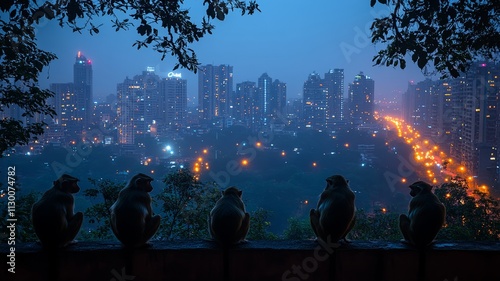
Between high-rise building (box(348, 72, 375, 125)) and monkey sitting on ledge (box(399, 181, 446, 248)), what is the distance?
299ft

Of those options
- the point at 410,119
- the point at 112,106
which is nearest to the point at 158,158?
the point at 112,106

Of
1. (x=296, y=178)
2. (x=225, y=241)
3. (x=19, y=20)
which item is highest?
(x=19, y=20)

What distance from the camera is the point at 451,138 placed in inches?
2088

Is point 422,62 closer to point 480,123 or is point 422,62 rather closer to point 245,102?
point 480,123

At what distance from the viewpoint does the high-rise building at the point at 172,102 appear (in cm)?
7212

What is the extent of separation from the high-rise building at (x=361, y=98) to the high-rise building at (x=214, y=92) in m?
31.1

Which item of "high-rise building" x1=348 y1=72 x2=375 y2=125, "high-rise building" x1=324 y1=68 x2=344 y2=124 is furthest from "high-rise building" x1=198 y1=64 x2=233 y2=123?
"high-rise building" x1=348 y1=72 x2=375 y2=125

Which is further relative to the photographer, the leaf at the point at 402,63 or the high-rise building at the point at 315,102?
the high-rise building at the point at 315,102

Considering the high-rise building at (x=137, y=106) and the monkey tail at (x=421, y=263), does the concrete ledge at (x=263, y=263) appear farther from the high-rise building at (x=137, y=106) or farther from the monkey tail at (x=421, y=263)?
the high-rise building at (x=137, y=106)

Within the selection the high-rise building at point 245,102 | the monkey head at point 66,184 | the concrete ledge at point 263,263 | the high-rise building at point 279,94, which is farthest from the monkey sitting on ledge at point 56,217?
the high-rise building at point 279,94

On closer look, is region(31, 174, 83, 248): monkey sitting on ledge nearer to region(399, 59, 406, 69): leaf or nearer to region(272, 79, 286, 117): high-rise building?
region(399, 59, 406, 69): leaf

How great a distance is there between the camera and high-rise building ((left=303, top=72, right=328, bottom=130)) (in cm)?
7750

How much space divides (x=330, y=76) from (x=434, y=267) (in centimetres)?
8686

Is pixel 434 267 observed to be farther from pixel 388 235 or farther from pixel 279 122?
pixel 279 122
